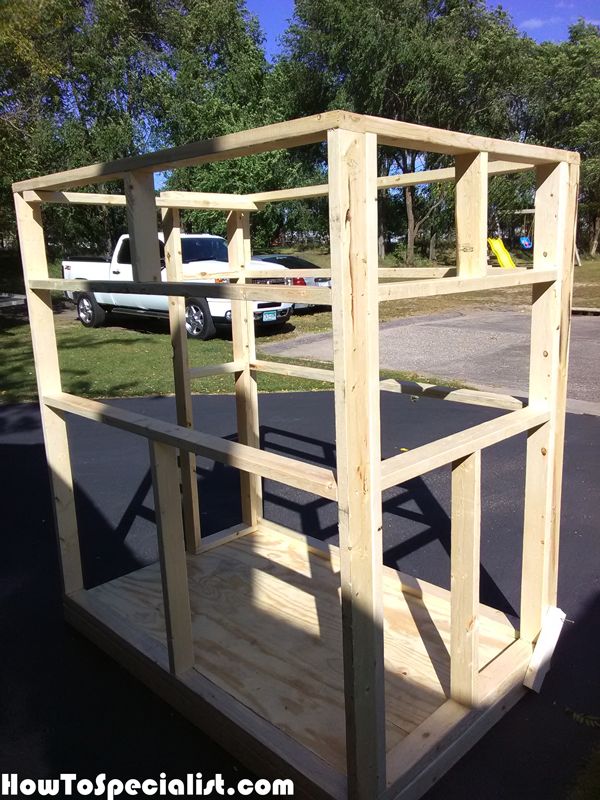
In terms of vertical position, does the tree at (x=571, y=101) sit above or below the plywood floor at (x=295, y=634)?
above

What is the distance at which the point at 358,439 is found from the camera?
4.95 ft

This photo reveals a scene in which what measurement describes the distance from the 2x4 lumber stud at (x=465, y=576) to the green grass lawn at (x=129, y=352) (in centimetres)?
517

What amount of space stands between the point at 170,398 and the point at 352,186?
18.8ft

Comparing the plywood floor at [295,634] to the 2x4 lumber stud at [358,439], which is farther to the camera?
the plywood floor at [295,634]

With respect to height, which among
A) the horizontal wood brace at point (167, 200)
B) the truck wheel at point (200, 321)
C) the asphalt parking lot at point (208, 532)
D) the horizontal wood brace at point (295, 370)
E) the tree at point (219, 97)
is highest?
the tree at point (219, 97)

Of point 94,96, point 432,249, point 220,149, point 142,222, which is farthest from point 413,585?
point 432,249

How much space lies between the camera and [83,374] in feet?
26.9

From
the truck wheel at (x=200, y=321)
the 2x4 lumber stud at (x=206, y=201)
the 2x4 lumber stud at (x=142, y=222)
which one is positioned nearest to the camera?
the 2x4 lumber stud at (x=142, y=222)

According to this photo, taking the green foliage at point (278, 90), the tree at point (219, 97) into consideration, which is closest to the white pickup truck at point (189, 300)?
the green foliage at point (278, 90)

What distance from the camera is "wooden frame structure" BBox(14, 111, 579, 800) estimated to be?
4.99 ft

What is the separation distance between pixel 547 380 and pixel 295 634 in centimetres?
136

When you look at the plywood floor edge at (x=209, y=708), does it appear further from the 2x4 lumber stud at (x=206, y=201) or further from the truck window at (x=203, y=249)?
the truck window at (x=203, y=249)

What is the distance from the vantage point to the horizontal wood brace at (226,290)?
156 cm

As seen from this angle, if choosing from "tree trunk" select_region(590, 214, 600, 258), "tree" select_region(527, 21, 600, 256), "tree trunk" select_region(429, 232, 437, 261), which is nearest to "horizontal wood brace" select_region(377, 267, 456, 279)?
"tree trunk" select_region(429, 232, 437, 261)
